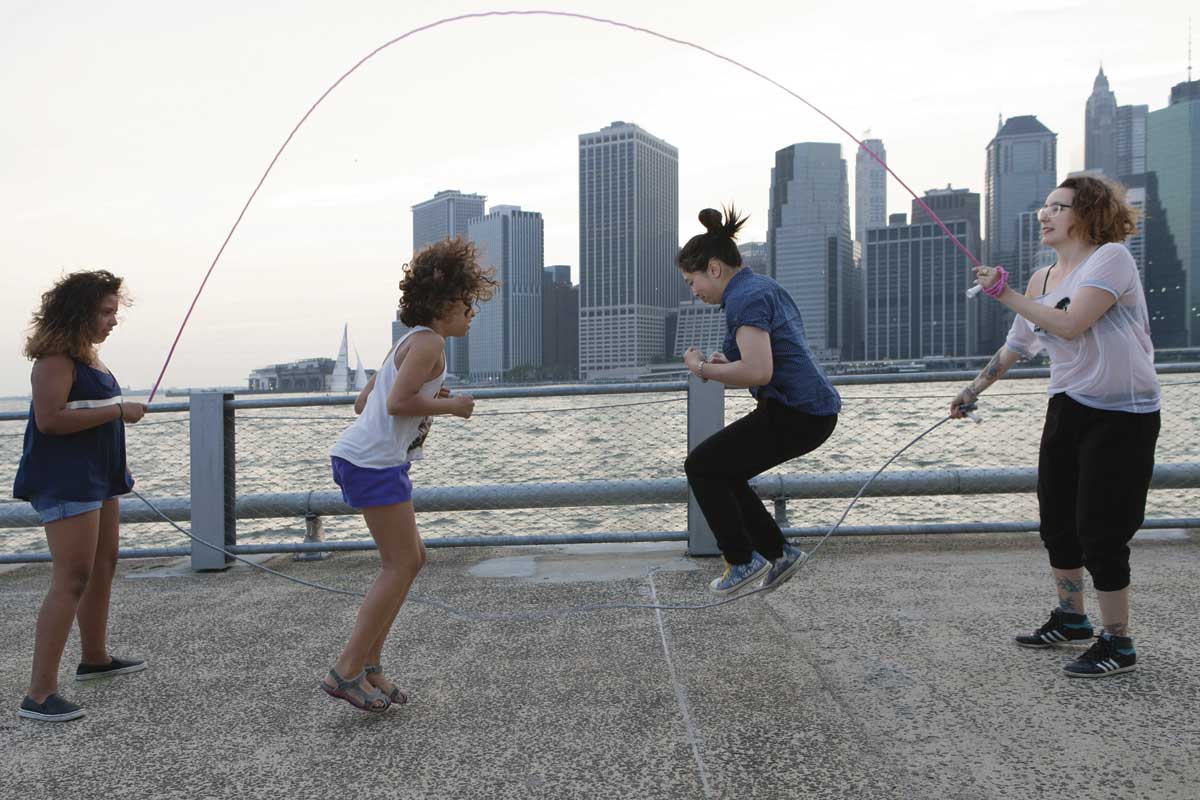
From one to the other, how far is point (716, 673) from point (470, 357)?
46.7 m

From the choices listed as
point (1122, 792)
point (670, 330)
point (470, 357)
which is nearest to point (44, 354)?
point (1122, 792)

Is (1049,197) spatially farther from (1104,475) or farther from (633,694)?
(633,694)

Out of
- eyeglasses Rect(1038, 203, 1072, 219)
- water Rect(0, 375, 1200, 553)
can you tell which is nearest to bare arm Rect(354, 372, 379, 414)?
water Rect(0, 375, 1200, 553)

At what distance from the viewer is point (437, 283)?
10.3 feet

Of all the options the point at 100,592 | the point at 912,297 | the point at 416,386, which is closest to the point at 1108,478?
the point at 416,386

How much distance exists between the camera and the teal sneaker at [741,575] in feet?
12.1

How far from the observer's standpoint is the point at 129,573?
18.2 ft

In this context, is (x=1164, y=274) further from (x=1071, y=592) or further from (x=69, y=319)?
(x=69, y=319)

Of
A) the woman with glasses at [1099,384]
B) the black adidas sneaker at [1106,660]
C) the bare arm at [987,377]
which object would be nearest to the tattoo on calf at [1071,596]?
the woman with glasses at [1099,384]

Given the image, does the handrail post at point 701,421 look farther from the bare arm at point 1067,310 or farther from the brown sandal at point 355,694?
the brown sandal at point 355,694

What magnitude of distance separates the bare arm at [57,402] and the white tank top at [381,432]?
94cm

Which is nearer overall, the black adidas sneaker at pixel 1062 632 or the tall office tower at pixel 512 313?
the black adidas sneaker at pixel 1062 632

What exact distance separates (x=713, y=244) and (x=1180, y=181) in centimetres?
11218

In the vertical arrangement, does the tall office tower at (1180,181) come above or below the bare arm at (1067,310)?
above
